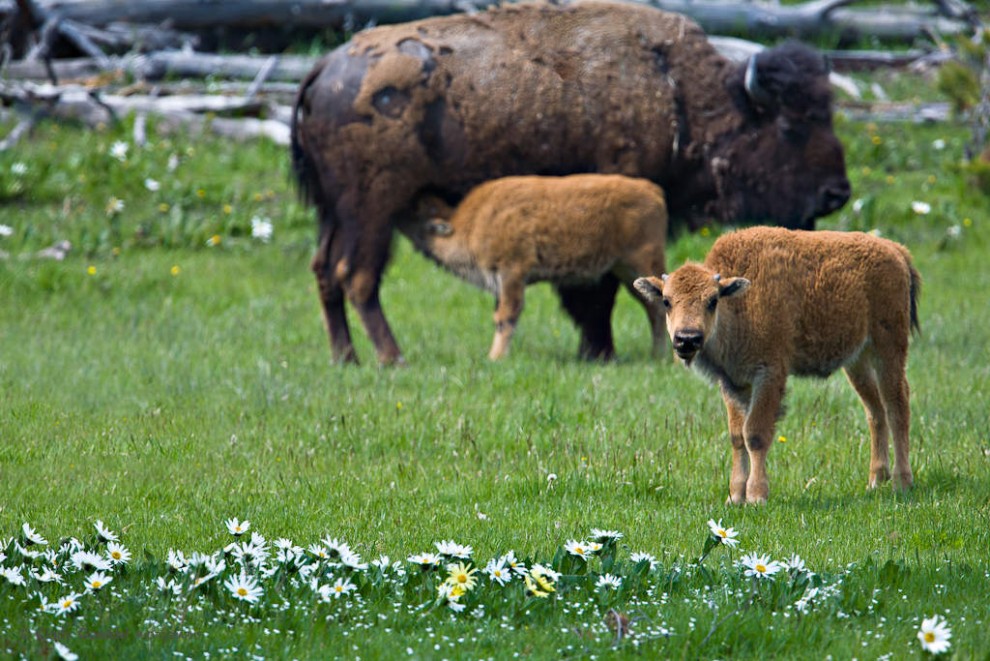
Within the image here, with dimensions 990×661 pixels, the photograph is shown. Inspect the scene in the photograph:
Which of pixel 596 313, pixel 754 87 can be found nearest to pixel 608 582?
pixel 596 313

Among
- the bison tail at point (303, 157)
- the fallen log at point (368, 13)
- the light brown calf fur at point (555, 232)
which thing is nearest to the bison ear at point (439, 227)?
the light brown calf fur at point (555, 232)

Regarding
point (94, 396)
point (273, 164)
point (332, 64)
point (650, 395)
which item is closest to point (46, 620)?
point (94, 396)

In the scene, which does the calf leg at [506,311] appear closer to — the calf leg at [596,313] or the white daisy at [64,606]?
the calf leg at [596,313]

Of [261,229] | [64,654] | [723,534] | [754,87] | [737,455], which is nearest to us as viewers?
[64,654]

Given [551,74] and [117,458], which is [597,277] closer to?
[551,74]

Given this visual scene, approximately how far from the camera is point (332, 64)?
35.6ft

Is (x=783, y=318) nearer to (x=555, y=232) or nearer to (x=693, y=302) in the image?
(x=693, y=302)

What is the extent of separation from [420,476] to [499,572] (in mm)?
2160

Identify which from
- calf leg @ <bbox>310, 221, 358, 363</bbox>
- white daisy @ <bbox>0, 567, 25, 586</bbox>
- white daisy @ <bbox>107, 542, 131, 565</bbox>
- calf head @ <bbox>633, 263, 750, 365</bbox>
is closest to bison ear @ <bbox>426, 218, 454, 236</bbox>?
calf leg @ <bbox>310, 221, 358, 363</bbox>

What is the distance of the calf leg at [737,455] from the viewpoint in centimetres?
661

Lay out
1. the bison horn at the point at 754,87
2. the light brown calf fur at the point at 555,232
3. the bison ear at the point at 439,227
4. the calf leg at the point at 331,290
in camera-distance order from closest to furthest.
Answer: the light brown calf fur at the point at 555,232 < the bison ear at the point at 439,227 < the calf leg at the point at 331,290 < the bison horn at the point at 754,87

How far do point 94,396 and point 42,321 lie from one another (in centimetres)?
334

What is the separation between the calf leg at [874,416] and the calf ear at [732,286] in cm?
106

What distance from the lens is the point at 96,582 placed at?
4832 mm
